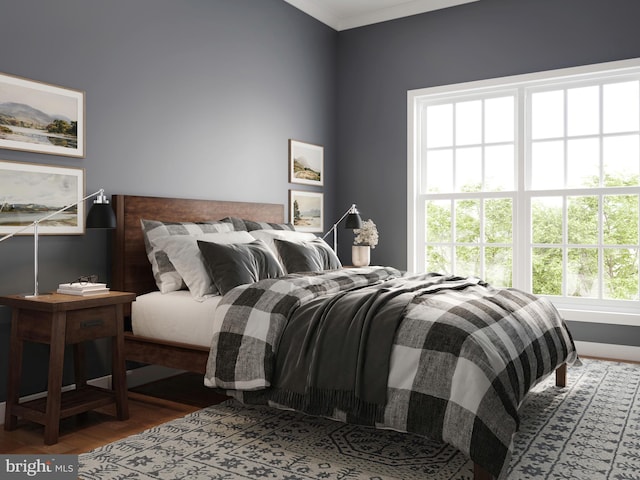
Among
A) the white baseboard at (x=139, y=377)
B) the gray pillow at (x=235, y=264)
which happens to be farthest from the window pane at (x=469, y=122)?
the white baseboard at (x=139, y=377)

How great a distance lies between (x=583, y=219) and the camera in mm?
4895

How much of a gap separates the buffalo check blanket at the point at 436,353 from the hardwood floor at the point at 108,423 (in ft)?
1.69

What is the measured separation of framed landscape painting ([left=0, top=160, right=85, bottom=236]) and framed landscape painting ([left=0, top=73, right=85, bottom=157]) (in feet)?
0.39

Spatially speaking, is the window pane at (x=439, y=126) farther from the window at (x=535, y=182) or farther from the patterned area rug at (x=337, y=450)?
the patterned area rug at (x=337, y=450)

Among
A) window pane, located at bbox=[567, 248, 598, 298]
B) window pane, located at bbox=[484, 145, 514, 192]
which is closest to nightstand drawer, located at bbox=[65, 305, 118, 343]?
window pane, located at bbox=[484, 145, 514, 192]

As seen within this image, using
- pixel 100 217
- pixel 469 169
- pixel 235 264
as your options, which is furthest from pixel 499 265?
pixel 100 217

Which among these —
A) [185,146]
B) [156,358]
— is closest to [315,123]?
[185,146]

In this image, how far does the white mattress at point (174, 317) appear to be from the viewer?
3.25m

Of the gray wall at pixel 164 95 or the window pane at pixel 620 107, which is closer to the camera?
the gray wall at pixel 164 95

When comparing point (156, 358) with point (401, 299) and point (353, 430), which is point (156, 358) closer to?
point (353, 430)

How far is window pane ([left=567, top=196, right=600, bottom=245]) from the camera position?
485 centimetres

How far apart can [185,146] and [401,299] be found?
229 centimetres

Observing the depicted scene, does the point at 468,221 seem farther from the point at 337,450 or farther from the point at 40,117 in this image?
the point at 40,117

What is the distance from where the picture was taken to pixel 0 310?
315cm
